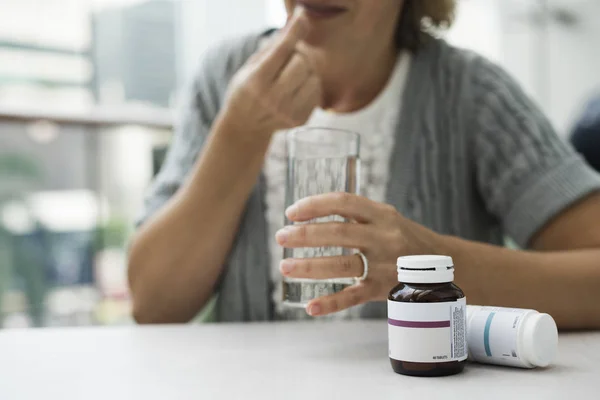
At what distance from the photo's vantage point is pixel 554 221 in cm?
95

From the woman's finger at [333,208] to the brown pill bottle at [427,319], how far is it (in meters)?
0.12

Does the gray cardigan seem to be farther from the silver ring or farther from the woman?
the silver ring

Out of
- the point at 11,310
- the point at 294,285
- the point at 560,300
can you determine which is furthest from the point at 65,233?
the point at 560,300

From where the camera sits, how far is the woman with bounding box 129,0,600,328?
853 millimetres

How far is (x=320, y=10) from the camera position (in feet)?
3.12

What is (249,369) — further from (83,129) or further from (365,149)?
(83,129)

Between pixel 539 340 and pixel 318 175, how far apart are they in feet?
0.94

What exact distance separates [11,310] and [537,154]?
1579 millimetres

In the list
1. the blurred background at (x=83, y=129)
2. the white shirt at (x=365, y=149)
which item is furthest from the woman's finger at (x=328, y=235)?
the blurred background at (x=83, y=129)

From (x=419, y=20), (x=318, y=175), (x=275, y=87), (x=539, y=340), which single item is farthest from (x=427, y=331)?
(x=419, y=20)

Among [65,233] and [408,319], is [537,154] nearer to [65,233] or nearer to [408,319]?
[408,319]

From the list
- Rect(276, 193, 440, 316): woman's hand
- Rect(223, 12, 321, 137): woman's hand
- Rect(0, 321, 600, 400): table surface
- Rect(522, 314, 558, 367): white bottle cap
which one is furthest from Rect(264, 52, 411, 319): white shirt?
Rect(522, 314, 558, 367): white bottle cap

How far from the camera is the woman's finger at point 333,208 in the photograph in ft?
2.14

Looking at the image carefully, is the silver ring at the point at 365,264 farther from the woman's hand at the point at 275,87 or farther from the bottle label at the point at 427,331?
the woman's hand at the point at 275,87
